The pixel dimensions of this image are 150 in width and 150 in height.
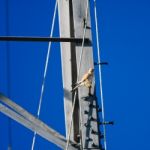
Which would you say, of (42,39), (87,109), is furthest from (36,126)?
(42,39)

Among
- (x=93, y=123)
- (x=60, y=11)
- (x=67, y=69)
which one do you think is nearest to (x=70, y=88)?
(x=67, y=69)

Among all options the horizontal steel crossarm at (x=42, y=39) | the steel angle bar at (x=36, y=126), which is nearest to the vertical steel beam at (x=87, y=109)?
the horizontal steel crossarm at (x=42, y=39)

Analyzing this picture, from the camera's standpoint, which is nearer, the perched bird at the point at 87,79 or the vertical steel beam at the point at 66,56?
the perched bird at the point at 87,79

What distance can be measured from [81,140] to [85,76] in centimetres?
81

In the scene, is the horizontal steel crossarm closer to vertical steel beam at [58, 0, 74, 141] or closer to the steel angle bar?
vertical steel beam at [58, 0, 74, 141]

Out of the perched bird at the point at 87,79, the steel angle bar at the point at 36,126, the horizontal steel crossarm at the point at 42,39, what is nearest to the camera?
the steel angle bar at the point at 36,126

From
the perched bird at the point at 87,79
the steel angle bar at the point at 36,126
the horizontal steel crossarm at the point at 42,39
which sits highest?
the horizontal steel crossarm at the point at 42,39

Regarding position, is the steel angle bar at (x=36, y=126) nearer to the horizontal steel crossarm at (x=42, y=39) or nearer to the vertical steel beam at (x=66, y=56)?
the vertical steel beam at (x=66, y=56)

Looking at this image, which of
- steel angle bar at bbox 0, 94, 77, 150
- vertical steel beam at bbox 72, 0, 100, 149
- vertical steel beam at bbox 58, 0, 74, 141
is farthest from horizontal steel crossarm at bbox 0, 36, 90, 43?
steel angle bar at bbox 0, 94, 77, 150

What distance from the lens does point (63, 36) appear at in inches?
240

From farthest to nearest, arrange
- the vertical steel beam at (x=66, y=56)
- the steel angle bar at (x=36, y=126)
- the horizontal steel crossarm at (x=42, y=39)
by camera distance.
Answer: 1. the vertical steel beam at (x=66, y=56)
2. the horizontal steel crossarm at (x=42, y=39)
3. the steel angle bar at (x=36, y=126)

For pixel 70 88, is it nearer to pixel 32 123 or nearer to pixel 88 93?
pixel 88 93

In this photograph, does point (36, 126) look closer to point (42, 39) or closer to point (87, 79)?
point (87, 79)

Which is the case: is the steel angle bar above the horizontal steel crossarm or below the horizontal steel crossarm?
below
